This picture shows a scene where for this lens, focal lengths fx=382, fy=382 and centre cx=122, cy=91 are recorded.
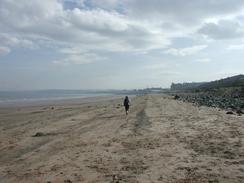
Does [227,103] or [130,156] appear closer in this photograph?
[130,156]

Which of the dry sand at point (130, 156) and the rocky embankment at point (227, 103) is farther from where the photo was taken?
the rocky embankment at point (227, 103)

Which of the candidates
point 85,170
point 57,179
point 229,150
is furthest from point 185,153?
point 57,179

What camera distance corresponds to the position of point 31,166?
12930 millimetres

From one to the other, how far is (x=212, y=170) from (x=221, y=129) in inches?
356

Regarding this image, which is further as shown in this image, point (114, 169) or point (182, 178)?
point (114, 169)

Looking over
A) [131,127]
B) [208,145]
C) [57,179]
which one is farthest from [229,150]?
[131,127]

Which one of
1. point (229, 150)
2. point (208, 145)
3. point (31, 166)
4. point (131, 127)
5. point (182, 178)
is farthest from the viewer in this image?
point (131, 127)

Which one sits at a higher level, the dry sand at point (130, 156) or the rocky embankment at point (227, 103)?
the rocky embankment at point (227, 103)

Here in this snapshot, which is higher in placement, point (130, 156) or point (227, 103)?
point (227, 103)

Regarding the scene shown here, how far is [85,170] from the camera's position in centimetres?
1185

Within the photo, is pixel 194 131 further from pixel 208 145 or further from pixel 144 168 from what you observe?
pixel 144 168

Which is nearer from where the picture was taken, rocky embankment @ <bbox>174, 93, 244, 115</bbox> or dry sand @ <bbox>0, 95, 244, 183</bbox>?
dry sand @ <bbox>0, 95, 244, 183</bbox>

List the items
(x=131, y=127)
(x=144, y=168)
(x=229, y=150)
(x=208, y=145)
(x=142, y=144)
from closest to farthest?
(x=144, y=168) → (x=229, y=150) → (x=208, y=145) → (x=142, y=144) → (x=131, y=127)

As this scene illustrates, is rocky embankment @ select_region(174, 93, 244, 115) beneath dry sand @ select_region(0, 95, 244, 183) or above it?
above
